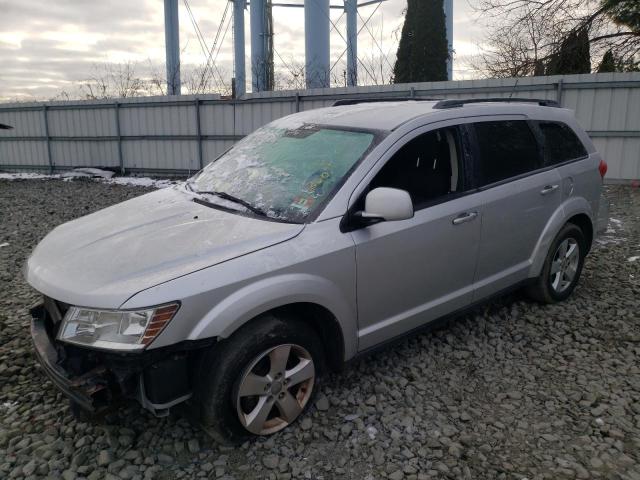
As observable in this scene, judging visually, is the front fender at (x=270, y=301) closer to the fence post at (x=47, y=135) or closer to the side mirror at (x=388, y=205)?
the side mirror at (x=388, y=205)

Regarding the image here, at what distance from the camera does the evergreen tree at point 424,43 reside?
49.3 feet

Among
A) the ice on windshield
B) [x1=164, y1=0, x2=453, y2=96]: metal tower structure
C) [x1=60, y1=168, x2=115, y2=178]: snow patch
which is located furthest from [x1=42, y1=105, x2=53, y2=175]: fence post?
the ice on windshield

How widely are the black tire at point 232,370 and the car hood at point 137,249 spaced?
0.39 meters

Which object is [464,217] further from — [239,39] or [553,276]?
[239,39]

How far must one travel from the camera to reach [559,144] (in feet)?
14.3

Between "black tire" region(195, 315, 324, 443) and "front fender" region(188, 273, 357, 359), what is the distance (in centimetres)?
8

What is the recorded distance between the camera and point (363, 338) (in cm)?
310

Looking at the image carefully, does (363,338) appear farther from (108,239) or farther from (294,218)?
(108,239)

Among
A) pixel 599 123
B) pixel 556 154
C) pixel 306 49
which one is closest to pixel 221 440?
pixel 556 154

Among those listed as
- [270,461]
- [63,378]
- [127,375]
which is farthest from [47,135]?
[270,461]

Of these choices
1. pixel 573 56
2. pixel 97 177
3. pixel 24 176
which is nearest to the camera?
pixel 573 56

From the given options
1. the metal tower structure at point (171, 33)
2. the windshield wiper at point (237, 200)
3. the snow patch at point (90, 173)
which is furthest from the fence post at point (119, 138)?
the windshield wiper at point (237, 200)

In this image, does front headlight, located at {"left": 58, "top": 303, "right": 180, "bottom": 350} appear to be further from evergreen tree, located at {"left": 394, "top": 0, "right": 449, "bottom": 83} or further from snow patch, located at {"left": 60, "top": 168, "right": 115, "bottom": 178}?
snow patch, located at {"left": 60, "top": 168, "right": 115, "bottom": 178}

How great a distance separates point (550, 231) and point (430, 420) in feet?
6.54
